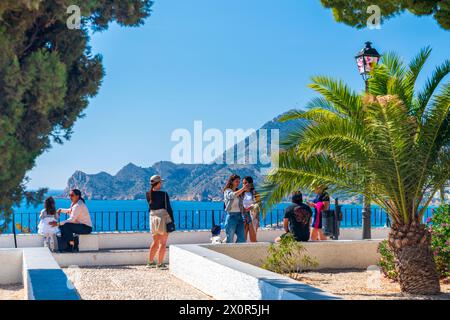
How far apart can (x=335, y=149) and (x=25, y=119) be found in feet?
16.2

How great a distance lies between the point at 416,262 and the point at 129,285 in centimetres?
470

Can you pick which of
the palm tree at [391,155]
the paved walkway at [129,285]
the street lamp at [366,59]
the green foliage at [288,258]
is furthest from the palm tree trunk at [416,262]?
the street lamp at [366,59]

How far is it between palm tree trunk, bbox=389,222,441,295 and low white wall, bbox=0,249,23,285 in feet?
21.7

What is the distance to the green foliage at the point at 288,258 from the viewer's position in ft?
38.6

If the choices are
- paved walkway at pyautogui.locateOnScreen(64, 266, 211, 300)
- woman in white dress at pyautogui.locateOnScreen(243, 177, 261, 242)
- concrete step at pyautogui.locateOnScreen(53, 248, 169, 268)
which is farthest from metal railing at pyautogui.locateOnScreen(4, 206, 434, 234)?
paved walkway at pyautogui.locateOnScreen(64, 266, 211, 300)

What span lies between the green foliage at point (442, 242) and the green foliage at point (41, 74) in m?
6.63

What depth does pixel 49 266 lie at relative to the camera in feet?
30.2

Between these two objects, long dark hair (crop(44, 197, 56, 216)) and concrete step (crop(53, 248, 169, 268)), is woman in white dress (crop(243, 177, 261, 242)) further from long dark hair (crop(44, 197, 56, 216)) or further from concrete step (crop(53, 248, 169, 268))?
long dark hair (crop(44, 197, 56, 216))

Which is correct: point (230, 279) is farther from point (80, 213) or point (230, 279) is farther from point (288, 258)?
point (80, 213)

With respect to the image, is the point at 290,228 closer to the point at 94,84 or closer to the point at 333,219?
the point at 333,219

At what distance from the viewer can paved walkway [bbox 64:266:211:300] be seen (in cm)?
992

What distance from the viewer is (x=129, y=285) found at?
35.9ft

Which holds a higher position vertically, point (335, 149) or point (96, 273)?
point (335, 149)
